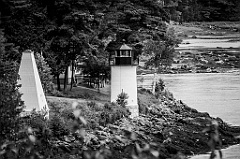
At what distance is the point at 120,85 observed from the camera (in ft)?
116

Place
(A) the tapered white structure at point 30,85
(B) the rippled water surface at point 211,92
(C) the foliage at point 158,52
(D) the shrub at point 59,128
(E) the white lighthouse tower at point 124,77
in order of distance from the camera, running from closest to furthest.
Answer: (D) the shrub at point 59,128
(A) the tapered white structure at point 30,85
(E) the white lighthouse tower at point 124,77
(C) the foliage at point 158,52
(B) the rippled water surface at point 211,92

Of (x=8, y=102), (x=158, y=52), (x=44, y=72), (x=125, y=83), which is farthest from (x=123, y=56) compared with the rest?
(x=8, y=102)

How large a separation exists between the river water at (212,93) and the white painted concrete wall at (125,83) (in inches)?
194

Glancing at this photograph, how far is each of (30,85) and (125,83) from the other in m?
6.08

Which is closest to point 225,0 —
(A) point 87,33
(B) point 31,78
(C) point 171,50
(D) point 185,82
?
(D) point 185,82

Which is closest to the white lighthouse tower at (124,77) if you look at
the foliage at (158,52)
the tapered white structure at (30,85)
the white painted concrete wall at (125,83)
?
the white painted concrete wall at (125,83)

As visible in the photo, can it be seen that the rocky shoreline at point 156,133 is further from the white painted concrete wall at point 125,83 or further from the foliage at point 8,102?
the foliage at point 8,102

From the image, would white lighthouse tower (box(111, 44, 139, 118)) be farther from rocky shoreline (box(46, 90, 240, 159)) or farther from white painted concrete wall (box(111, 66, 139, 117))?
rocky shoreline (box(46, 90, 240, 159))

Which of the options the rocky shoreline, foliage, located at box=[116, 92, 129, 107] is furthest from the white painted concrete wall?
the rocky shoreline

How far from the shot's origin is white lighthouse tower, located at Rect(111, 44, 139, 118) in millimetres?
35156

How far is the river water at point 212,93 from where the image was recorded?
4225cm

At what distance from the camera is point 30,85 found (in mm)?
30203

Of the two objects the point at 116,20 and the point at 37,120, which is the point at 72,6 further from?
the point at 37,120

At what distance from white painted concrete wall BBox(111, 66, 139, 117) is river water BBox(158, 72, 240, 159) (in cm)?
492
